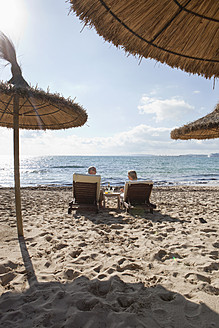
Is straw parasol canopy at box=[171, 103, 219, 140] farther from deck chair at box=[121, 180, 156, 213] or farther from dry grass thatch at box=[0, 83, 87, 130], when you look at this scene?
dry grass thatch at box=[0, 83, 87, 130]

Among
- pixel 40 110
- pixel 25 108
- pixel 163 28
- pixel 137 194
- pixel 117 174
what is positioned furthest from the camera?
pixel 117 174

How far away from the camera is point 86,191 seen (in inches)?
198

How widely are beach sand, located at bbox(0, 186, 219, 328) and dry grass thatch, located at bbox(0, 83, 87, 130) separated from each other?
7.24ft

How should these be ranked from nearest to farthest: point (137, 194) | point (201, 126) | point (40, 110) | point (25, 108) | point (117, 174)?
point (40, 110) < point (25, 108) < point (201, 126) < point (137, 194) < point (117, 174)

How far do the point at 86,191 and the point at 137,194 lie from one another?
1.45 metres

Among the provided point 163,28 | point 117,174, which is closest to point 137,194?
point 163,28

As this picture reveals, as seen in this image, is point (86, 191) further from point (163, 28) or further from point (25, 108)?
point (163, 28)

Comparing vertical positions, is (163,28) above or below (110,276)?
above

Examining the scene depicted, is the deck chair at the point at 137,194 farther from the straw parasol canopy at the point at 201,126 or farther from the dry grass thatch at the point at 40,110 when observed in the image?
the dry grass thatch at the point at 40,110

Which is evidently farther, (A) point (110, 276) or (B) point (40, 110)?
(B) point (40, 110)

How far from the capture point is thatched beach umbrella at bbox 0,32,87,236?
2664 millimetres

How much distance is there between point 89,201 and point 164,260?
3.08m

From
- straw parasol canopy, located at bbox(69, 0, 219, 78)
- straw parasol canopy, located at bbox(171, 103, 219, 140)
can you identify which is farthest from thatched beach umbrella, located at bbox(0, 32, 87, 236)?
straw parasol canopy, located at bbox(171, 103, 219, 140)

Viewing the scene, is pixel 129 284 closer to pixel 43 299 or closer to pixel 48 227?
pixel 43 299
